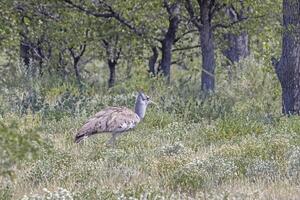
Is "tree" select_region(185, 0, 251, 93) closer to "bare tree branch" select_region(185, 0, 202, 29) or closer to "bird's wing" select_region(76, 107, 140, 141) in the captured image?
"bare tree branch" select_region(185, 0, 202, 29)

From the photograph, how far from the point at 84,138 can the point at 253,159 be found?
2435mm

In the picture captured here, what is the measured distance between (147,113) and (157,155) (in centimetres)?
344

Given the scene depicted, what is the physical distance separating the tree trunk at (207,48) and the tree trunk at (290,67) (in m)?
3.31

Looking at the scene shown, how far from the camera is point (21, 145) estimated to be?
488 cm

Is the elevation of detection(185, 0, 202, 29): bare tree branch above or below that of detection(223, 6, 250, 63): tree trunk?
above

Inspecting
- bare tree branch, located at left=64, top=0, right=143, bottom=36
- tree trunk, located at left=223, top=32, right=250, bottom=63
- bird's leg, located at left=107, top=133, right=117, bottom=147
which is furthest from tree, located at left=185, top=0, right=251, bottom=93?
bird's leg, located at left=107, top=133, right=117, bottom=147

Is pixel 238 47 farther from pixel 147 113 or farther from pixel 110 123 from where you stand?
pixel 110 123

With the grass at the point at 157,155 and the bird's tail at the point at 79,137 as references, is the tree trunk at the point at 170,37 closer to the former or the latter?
the grass at the point at 157,155

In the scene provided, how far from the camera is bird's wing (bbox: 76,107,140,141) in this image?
9.99 meters

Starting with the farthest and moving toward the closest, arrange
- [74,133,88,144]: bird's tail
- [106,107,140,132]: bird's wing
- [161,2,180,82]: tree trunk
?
[161,2,180,82]: tree trunk
[106,107,140,132]: bird's wing
[74,133,88,144]: bird's tail

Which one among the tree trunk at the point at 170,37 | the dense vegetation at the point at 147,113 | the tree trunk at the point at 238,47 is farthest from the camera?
the tree trunk at the point at 238,47

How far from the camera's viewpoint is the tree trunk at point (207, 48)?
1747 centimetres

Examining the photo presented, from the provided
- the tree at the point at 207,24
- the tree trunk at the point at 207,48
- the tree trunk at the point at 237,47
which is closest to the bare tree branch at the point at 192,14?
the tree at the point at 207,24

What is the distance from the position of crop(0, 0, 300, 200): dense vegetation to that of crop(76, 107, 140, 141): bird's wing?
9.6 inches
